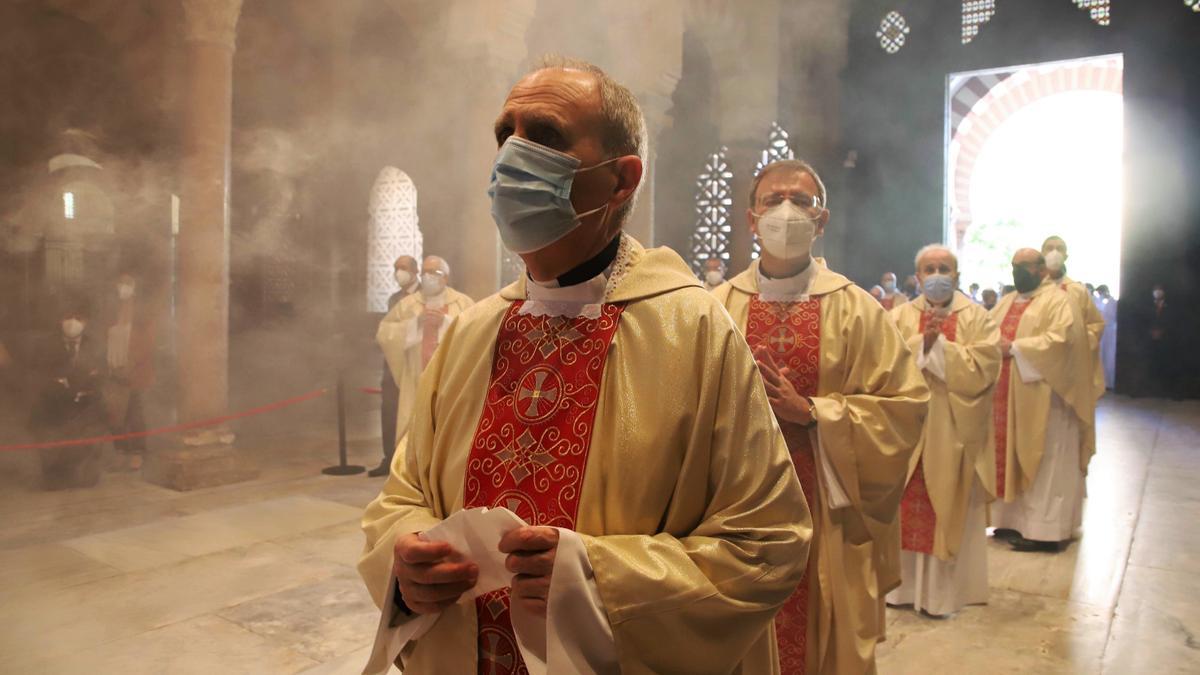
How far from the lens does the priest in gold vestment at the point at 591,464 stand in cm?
119

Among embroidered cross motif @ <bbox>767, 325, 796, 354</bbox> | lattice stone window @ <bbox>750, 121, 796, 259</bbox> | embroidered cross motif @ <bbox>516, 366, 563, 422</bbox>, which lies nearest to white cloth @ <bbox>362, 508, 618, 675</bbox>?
embroidered cross motif @ <bbox>516, 366, 563, 422</bbox>

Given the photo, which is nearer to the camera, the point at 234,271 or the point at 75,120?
the point at 75,120

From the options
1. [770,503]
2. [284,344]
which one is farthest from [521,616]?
[284,344]

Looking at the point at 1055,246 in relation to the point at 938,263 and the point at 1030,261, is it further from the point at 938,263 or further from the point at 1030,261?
the point at 938,263

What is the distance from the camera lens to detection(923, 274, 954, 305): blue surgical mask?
4844mm

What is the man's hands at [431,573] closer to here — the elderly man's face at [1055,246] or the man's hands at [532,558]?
the man's hands at [532,558]

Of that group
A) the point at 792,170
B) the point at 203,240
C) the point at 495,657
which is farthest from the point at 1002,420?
Answer: the point at 203,240

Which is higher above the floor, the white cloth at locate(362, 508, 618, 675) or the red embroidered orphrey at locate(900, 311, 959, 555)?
the white cloth at locate(362, 508, 618, 675)

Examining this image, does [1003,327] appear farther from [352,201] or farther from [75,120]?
[352,201]

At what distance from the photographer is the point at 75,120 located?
17.6ft

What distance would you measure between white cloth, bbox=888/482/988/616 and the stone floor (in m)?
0.10

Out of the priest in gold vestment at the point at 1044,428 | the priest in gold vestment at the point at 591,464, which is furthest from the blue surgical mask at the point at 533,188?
the priest in gold vestment at the point at 1044,428

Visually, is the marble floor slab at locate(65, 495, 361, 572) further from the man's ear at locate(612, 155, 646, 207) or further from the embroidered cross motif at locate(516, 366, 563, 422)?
the man's ear at locate(612, 155, 646, 207)

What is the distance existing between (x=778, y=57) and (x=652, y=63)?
311 centimetres
